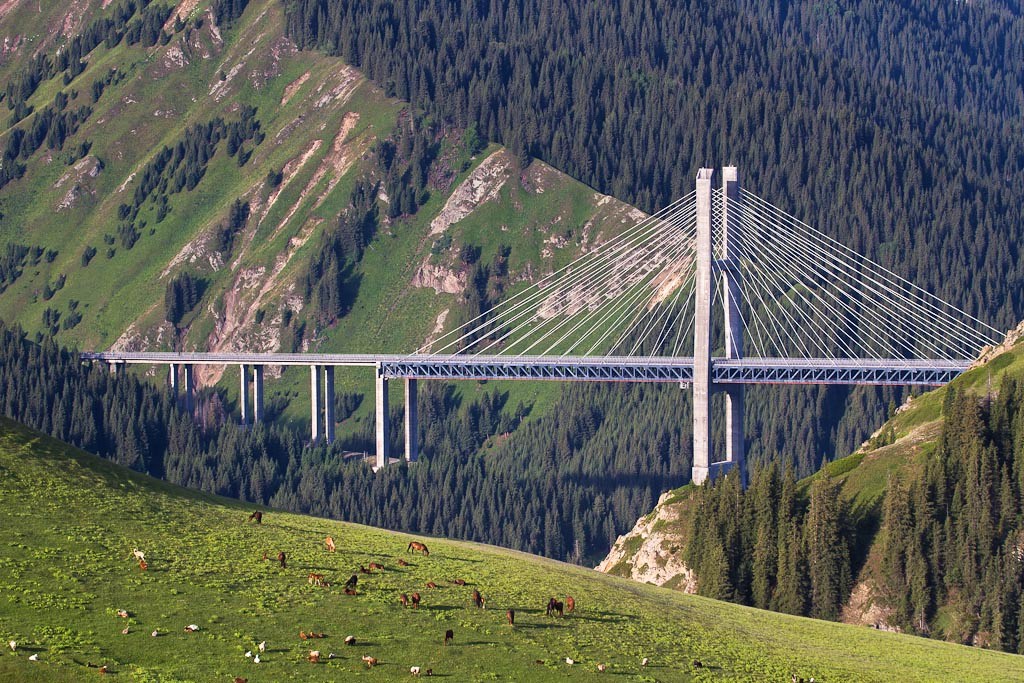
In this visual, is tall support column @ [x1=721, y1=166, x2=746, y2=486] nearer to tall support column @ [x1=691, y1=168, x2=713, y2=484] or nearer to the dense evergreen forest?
tall support column @ [x1=691, y1=168, x2=713, y2=484]

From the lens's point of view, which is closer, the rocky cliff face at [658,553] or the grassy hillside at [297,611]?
the grassy hillside at [297,611]

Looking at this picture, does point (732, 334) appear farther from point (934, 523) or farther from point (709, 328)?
point (934, 523)

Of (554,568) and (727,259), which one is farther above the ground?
(727,259)

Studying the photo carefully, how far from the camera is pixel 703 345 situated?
525ft

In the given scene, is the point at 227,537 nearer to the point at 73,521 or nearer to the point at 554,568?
the point at 73,521

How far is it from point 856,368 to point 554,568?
298 ft

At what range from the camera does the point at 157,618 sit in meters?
56.6

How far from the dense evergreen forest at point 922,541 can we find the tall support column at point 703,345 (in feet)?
156

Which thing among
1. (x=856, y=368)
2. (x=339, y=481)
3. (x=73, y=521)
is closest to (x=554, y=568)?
(x=73, y=521)

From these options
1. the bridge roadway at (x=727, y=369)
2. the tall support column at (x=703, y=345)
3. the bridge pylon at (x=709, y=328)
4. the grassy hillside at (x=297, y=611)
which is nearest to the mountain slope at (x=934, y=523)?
the grassy hillside at (x=297, y=611)

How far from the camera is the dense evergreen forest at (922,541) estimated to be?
97.9 m

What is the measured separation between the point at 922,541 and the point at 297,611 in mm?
52544

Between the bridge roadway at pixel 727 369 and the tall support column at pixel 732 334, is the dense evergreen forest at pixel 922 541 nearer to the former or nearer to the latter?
the bridge roadway at pixel 727 369

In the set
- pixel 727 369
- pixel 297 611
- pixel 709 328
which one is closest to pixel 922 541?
pixel 297 611
